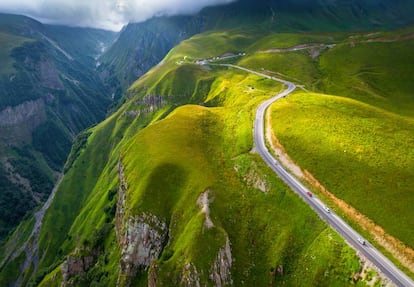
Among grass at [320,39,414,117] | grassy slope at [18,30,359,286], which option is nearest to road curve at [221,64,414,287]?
grassy slope at [18,30,359,286]

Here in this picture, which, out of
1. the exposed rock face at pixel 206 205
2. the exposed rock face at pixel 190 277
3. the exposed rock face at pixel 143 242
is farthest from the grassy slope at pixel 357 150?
the exposed rock face at pixel 143 242

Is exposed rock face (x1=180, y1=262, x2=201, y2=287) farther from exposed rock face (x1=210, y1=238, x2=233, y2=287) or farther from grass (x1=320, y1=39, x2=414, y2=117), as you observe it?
grass (x1=320, y1=39, x2=414, y2=117)

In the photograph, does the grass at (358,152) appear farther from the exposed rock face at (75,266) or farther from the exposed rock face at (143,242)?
the exposed rock face at (75,266)

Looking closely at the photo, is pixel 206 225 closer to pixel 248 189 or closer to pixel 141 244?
pixel 248 189

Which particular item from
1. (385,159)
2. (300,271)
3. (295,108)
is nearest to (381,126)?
(385,159)

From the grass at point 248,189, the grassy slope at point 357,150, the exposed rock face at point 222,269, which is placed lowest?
the exposed rock face at point 222,269
